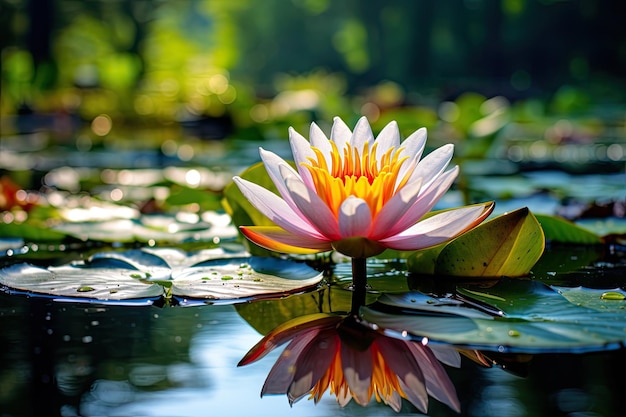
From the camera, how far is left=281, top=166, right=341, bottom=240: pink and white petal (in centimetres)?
83

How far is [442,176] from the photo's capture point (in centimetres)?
88

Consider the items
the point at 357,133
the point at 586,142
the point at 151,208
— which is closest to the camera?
the point at 357,133

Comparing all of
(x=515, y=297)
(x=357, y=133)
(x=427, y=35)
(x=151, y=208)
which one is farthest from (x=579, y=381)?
(x=427, y=35)

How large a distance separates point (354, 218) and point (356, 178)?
3.1 inches

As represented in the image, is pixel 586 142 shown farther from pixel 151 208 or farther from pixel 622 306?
pixel 622 306

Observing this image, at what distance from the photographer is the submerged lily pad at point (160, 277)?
0.94 m

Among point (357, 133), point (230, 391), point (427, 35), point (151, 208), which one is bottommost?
point (230, 391)

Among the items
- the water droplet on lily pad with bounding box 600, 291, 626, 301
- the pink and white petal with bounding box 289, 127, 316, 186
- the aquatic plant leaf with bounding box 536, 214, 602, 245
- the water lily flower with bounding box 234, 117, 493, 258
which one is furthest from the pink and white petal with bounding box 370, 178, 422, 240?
the aquatic plant leaf with bounding box 536, 214, 602, 245

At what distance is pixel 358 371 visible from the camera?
2.25 ft

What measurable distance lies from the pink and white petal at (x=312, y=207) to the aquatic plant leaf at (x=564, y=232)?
54 centimetres

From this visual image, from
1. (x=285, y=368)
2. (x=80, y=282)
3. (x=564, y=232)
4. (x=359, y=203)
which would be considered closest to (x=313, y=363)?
(x=285, y=368)

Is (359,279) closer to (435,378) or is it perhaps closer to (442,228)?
(442,228)

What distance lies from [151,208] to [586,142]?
3.35 metres

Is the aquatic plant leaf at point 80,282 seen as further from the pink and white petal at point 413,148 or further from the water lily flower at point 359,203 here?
the pink and white petal at point 413,148
